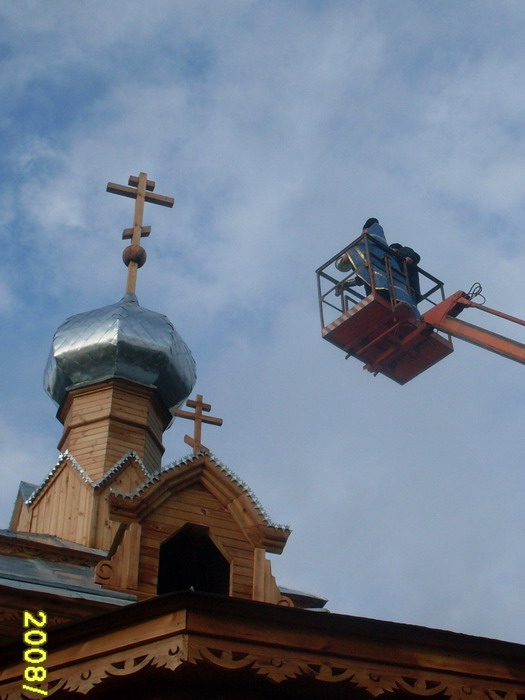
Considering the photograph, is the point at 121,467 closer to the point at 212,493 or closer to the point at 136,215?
the point at 212,493

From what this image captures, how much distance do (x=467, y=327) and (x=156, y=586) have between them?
6866mm

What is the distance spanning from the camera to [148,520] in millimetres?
11695

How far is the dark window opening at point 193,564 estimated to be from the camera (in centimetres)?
1257

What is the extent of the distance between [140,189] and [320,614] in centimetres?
1563

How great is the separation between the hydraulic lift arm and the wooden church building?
368cm

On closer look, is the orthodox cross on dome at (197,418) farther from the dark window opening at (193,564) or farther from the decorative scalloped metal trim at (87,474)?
the dark window opening at (193,564)

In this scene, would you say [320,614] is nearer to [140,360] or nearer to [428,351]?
[428,351]

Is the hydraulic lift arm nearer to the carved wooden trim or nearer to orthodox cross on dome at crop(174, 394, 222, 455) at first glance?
orthodox cross on dome at crop(174, 394, 222, 455)

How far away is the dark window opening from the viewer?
12.6 m

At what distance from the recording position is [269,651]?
7871mm

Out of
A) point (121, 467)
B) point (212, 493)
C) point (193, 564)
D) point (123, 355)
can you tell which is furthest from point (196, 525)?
point (123, 355)

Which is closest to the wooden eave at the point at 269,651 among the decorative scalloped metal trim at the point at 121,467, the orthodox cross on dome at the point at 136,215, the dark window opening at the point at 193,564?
the dark window opening at the point at 193,564

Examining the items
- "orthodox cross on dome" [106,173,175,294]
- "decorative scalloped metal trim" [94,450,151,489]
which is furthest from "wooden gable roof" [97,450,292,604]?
"orthodox cross on dome" [106,173,175,294]

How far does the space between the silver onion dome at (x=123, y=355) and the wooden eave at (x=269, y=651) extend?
11448mm
